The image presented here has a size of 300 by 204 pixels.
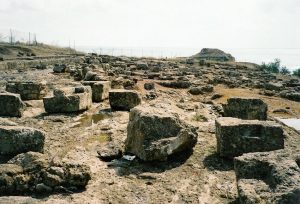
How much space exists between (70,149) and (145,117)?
82.7 inches

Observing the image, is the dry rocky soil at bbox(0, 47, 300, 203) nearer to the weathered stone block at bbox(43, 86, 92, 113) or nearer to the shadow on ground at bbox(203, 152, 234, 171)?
the shadow on ground at bbox(203, 152, 234, 171)

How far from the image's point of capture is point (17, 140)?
8.51 m

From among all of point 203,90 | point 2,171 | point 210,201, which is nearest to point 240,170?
point 210,201

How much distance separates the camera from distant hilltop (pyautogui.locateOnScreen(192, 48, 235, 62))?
341ft

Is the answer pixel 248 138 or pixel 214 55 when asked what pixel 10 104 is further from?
pixel 214 55

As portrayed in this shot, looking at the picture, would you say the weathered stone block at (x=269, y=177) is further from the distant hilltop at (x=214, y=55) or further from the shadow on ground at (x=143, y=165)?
the distant hilltop at (x=214, y=55)

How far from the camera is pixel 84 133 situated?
1120 centimetres

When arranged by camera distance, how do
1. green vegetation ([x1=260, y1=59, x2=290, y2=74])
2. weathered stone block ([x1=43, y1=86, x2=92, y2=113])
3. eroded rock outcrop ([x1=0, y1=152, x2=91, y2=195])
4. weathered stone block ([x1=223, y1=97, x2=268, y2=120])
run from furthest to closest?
green vegetation ([x1=260, y1=59, x2=290, y2=74])
weathered stone block ([x1=43, y1=86, x2=92, y2=113])
weathered stone block ([x1=223, y1=97, x2=268, y2=120])
eroded rock outcrop ([x1=0, y1=152, x2=91, y2=195])

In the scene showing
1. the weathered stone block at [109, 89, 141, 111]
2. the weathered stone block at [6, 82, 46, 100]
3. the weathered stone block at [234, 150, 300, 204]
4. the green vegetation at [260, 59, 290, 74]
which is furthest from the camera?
the green vegetation at [260, 59, 290, 74]

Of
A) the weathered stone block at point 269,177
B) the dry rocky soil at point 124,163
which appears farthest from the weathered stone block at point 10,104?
the weathered stone block at point 269,177

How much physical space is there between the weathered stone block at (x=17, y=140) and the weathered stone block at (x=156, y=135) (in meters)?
2.14

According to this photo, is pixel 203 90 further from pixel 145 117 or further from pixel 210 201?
pixel 210 201

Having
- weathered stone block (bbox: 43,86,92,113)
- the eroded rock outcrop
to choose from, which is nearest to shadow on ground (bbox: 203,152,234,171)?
the eroded rock outcrop

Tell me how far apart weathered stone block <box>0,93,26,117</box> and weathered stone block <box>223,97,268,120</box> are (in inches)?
275
